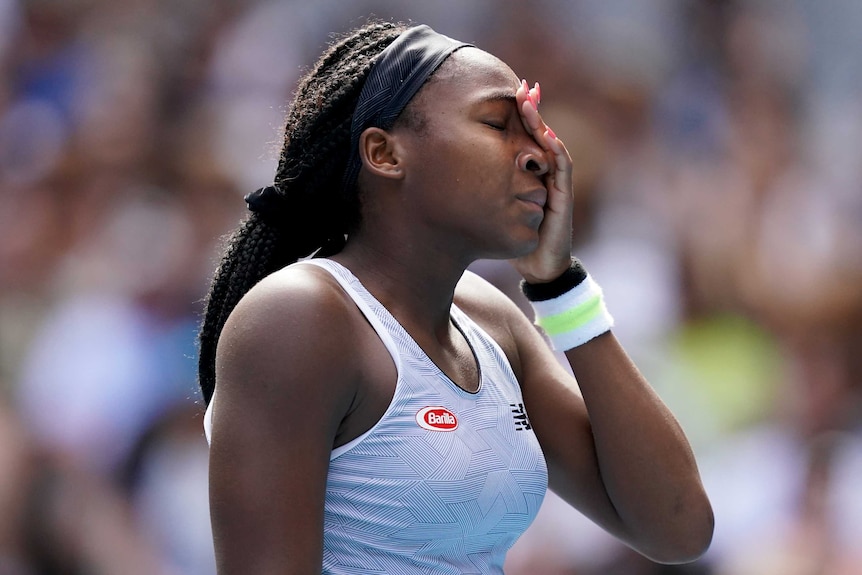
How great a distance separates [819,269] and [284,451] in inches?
166

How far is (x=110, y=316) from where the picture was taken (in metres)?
4.84

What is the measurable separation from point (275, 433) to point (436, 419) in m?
0.29

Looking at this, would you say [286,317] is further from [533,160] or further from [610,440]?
[610,440]

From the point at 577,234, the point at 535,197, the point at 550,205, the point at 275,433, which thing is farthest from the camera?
the point at 577,234

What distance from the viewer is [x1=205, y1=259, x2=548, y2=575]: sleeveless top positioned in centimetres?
191

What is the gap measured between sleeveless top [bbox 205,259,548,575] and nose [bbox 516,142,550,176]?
0.38 m

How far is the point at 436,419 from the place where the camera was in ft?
6.45

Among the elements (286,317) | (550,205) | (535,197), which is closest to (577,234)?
(550,205)

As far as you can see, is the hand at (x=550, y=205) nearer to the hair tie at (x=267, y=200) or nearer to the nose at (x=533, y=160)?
the nose at (x=533, y=160)

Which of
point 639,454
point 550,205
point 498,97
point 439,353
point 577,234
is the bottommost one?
point 577,234

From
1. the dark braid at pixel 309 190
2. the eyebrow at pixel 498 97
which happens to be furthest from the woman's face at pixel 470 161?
the dark braid at pixel 309 190

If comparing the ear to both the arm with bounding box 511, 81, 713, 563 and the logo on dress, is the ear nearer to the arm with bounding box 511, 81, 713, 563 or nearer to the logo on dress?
the arm with bounding box 511, 81, 713, 563

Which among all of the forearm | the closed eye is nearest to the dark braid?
the closed eye

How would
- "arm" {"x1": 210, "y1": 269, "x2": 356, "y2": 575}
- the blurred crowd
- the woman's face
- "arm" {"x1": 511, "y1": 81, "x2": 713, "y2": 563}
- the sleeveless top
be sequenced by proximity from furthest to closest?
the blurred crowd → "arm" {"x1": 511, "y1": 81, "x2": 713, "y2": 563} → the woman's face → the sleeveless top → "arm" {"x1": 210, "y1": 269, "x2": 356, "y2": 575}
